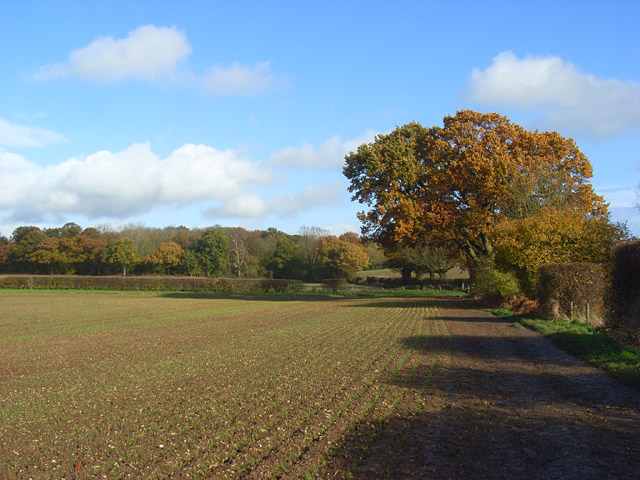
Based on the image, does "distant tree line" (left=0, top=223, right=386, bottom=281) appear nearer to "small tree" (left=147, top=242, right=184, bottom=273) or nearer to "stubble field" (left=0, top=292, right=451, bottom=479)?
"small tree" (left=147, top=242, right=184, bottom=273)

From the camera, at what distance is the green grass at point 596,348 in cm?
1038

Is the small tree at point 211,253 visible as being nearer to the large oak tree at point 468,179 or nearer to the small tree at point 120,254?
the small tree at point 120,254

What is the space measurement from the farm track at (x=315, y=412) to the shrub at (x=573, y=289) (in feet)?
17.0

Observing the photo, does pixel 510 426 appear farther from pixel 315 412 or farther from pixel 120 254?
pixel 120 254

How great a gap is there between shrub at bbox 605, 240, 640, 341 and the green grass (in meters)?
0.42

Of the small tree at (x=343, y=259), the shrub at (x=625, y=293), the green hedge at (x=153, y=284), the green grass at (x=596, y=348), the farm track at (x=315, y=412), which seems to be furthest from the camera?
the small tree at (x=343, y=259)

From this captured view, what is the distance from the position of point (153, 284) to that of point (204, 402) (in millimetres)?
60577

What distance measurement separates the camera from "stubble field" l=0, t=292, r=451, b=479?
18.9ft

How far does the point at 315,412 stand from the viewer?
7.61 metres

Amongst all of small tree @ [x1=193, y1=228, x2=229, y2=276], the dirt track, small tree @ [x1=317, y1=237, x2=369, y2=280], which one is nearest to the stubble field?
the dirt track

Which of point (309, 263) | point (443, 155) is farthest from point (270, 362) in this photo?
point (309, 263)

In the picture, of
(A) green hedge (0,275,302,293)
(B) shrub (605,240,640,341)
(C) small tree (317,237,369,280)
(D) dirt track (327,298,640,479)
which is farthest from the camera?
(C) small tree (317,237,369,280)

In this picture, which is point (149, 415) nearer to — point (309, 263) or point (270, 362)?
point (270, 362)

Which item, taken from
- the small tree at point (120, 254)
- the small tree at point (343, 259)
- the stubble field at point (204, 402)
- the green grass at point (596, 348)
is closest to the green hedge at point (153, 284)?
the small tree at point (343, 259)
